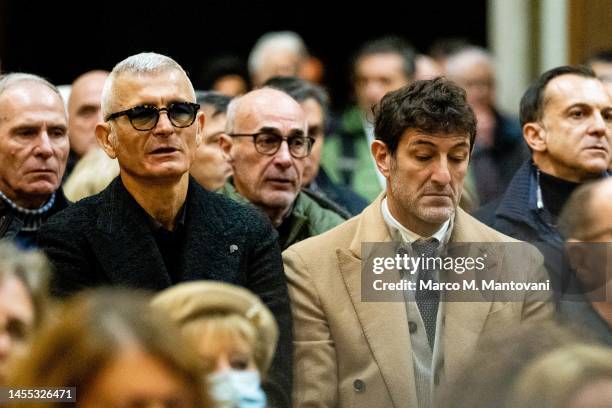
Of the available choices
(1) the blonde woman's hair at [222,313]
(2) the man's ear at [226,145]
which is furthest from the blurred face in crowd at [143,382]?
(2) the man's ear at [226,145]

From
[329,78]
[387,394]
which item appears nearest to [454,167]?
[387,394]

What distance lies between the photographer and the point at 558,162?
→ 5691 millimetres

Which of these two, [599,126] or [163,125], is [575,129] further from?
[163,125]

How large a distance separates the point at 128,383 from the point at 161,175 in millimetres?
1568

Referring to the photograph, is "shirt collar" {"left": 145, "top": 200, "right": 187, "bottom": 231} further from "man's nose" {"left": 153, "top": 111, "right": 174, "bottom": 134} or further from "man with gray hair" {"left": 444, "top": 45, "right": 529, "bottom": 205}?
"man with gray hair" {"left": 444, "top": 45, "right": 529, "bottom": 205}

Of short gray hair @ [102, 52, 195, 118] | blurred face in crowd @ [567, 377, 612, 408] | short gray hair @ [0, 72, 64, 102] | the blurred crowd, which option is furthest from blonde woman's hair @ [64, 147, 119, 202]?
blurred face in crowd @ [567, 377, 612, 408]

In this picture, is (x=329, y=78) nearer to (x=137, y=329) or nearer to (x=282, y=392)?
(x=282, y=392)

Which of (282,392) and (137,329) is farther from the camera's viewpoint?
(282,392)

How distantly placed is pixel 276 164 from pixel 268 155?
0.23 ft

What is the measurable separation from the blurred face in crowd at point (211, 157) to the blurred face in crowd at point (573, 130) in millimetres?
1342

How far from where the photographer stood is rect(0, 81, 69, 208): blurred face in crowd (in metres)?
5.27

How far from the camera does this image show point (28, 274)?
3656mm

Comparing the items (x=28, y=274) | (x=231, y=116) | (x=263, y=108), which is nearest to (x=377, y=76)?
(x=231, y=116)

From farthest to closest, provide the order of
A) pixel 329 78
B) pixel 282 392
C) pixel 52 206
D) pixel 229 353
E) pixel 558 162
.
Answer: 1. pixel 329 78
2. pixel 558 162
3. pixel 52 206
4. pixel 282 392
5. pixel 229 353
